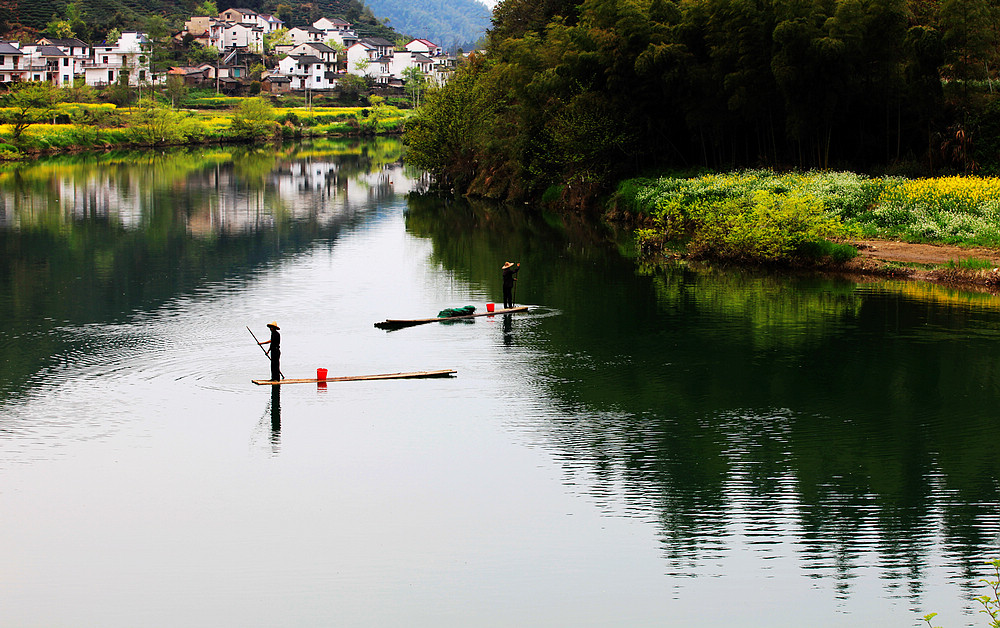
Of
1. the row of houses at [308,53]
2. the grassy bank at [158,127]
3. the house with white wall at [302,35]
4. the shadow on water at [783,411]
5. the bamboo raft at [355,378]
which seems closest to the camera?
the shadow on water at [783,411]

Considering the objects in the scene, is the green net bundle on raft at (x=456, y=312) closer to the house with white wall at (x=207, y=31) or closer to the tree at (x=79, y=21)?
the tree at (x=79, y=21)

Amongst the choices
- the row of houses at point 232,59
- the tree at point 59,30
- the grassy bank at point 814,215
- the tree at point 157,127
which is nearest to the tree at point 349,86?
the row of houses at point 232,59

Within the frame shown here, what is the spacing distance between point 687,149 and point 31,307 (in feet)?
109

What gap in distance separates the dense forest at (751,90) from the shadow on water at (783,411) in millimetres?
12319

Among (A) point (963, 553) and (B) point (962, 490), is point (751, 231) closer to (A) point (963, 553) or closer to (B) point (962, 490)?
(B) point (962, 490)

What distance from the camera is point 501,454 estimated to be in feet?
59.0

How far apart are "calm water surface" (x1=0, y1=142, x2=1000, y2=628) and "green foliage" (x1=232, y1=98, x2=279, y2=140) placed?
8193cm

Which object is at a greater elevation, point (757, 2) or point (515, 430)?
point (757, 2)

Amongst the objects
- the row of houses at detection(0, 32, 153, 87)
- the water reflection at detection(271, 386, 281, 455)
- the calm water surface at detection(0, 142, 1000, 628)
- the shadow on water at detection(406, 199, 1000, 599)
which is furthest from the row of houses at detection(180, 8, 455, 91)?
the water reflection at detection(271, 386, 281, 455)

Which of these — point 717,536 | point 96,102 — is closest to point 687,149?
point 717,536

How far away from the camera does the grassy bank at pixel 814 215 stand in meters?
34.9

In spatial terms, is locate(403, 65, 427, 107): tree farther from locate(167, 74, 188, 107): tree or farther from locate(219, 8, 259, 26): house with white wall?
locate(219, 8, 259, 26): house with white wall

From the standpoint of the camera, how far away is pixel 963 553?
14086 millimetres

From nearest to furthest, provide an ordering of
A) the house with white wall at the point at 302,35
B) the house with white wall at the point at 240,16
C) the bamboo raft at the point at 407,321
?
the bamboo raft at the point at 407,321 → the house with white wall at the point at 240,16 → the house with white wall at the point at 302,35
